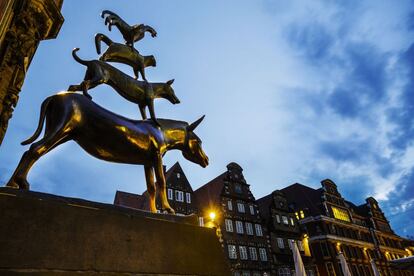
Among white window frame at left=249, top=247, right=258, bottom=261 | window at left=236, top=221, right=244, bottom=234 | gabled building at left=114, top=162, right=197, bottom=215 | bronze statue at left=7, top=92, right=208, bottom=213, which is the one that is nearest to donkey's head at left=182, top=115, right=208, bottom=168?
bronze statue at left=7, top=92, right=208, bottom=213

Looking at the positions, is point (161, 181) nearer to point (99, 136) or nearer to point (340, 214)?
point (99, 136)

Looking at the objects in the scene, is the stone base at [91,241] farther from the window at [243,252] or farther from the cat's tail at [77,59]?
the window at [243,252]

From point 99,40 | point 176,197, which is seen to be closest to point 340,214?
point 176,197

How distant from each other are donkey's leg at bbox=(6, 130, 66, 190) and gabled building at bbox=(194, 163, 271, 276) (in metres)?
25.1

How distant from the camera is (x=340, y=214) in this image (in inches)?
1827

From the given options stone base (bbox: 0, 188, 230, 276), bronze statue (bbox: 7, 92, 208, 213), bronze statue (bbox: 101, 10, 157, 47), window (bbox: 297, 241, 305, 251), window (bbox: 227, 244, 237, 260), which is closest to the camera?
stone base (bbox: 0, 188, 230, 276)

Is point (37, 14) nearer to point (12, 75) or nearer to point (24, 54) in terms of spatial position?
point (24, 54)

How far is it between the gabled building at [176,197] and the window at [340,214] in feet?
85.7

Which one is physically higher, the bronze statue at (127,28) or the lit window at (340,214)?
the lit window at (340,214)

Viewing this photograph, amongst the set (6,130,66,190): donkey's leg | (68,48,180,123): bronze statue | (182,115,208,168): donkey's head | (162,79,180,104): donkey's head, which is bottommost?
(6,130,66,190): donkey's leg

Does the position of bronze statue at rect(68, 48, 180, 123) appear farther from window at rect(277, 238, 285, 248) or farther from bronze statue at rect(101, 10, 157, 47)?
window at rect(277, 238, 285, 248)

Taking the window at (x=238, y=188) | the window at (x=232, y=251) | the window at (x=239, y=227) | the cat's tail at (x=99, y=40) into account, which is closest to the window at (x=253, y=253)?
the window at (x=239, y=227)

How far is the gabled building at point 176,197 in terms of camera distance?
28469 millimetres

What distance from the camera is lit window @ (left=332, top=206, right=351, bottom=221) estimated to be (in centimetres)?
4533
